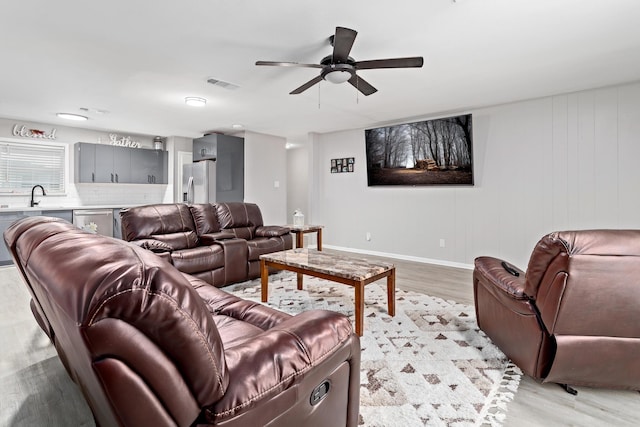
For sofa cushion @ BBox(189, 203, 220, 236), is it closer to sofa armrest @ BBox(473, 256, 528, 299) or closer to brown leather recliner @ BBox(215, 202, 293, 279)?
brown leather recliner @ BBox(215, 202, 293, 279)

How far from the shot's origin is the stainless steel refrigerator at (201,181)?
6.18 m

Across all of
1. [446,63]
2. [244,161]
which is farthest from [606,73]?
[244,161]

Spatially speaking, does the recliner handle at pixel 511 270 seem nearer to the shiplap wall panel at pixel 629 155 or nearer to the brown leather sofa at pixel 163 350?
the brown leather sofa at pixel 163 350

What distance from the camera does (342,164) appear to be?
6.58m

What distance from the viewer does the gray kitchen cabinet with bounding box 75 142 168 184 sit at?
19.3ft

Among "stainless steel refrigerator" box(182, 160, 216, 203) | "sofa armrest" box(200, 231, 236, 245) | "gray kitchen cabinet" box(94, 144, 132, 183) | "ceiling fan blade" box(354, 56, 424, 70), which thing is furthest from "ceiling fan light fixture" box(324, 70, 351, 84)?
"gray kitchen cabinet" box(94, 144, 132, 183)

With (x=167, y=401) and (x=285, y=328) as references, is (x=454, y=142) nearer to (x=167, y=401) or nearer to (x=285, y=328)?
(x=285, y=328)

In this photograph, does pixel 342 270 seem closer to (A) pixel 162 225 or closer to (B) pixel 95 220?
(A) pixel 162 225

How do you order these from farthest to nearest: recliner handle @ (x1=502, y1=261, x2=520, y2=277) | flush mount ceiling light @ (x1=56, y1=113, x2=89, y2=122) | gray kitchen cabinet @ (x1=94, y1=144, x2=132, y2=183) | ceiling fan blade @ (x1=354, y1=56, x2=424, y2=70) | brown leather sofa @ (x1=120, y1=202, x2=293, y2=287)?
gray kitchen cabinet @ (x1=94, y1=144, x2=132, y2=183)
flush mount ceiling light @ (x1=56, y1=113, x2=89, y2=122)
brown leather sofa @ (x1=120, y1=202, x2=293, y2=287)
ceiling fan blade @ (x1=354, y1=56, x2=424, y2=70)
recliner handle @ (x1=502, y1=261, x2=520, y2=277)

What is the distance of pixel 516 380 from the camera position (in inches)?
77.6

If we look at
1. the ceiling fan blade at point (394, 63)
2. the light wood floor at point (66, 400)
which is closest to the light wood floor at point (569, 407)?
the light wood floor at point (66, 400)

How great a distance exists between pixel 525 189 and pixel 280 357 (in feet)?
15.1

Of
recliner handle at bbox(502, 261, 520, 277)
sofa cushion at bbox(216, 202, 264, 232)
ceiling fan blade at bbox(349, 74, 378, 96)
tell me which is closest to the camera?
recliner handle at bbox(502, 261, 520, 277)

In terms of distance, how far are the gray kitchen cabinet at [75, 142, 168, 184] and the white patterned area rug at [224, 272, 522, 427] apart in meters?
4.51
